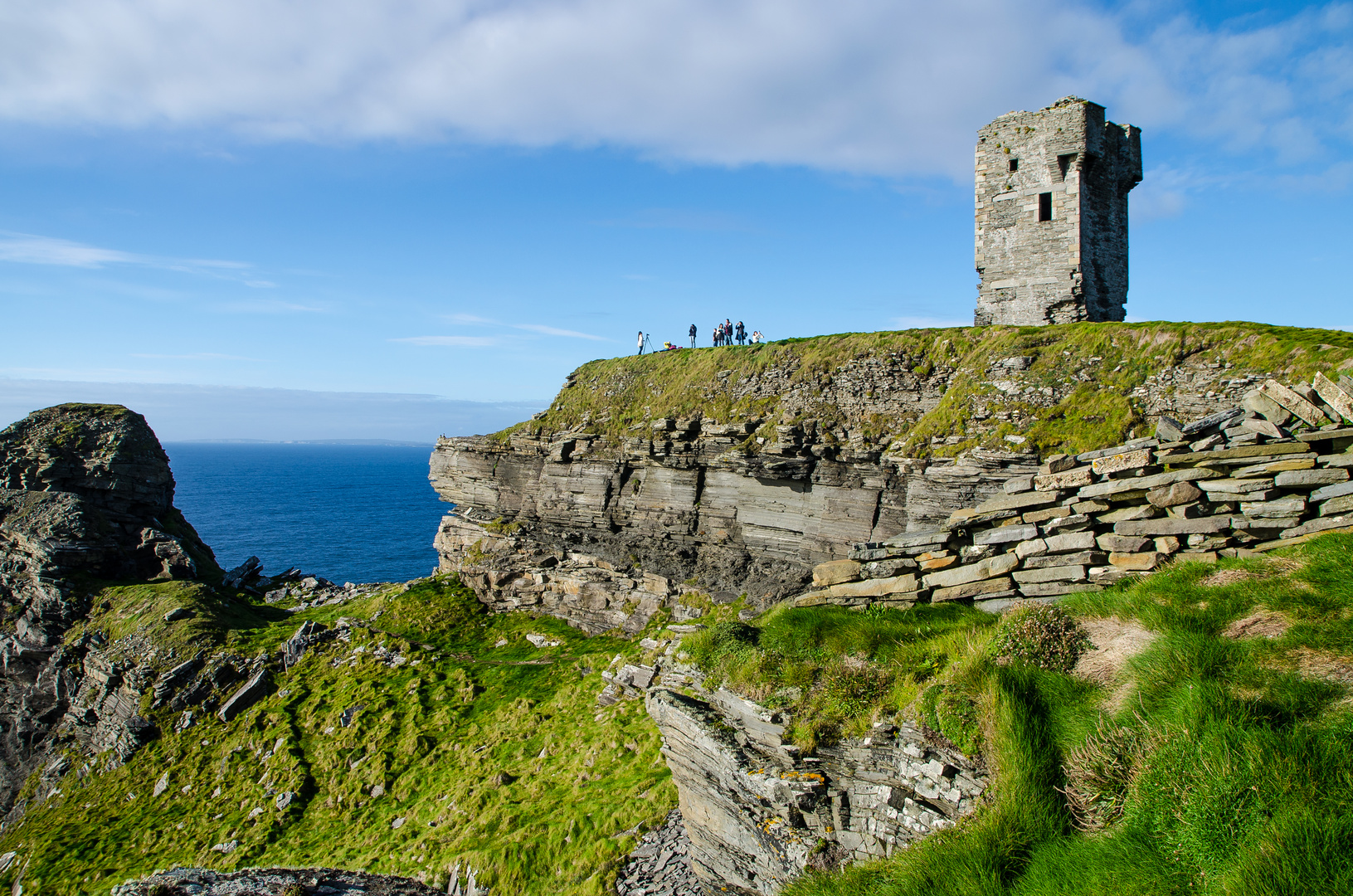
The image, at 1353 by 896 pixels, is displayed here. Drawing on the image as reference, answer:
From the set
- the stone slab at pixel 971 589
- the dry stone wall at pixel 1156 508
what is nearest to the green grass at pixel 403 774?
the stone slab at pixel 971 589

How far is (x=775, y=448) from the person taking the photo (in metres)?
22.6

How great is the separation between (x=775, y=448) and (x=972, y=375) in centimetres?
639

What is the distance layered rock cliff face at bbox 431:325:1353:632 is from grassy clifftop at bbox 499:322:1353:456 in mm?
59

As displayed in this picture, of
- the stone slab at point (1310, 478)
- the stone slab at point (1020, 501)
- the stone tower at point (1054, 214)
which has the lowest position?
the stone slab at point (1020, 501)

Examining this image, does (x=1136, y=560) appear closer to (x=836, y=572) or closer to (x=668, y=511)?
(x=836, y=572)

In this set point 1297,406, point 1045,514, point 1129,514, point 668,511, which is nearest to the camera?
point 1297,406

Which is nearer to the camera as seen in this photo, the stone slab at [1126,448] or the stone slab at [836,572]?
the stone slab at [1126,448]

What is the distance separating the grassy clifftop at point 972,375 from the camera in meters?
16.5

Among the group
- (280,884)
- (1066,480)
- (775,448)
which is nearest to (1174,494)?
(1066,480)

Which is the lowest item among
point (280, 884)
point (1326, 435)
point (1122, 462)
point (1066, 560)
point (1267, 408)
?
point (280, 884)

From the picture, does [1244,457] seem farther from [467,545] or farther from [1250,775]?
[467,545]

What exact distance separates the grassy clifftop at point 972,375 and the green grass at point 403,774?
10.3 m

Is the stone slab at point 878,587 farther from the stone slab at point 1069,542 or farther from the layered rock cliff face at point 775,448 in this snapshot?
the layered rock cliff face at point 775,448

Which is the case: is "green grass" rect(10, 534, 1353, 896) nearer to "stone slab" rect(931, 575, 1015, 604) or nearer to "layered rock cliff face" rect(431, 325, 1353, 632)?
"stone slab" rect(931, 575, 1015, 604)
